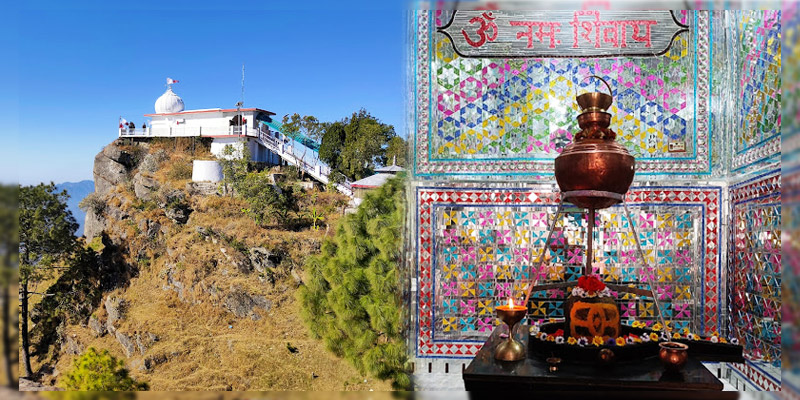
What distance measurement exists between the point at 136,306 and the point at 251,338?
12.8ft

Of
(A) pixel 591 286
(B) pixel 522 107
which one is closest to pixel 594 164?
(A) pixel 591 286

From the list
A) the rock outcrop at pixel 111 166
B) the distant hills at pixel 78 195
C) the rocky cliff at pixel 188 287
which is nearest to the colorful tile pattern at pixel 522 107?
the rocky cliff at pixel 188 287

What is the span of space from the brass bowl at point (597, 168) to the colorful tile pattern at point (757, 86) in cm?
65

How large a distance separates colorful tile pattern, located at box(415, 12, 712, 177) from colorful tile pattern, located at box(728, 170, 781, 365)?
0.46m

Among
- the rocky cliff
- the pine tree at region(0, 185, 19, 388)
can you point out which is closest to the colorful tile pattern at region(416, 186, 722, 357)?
the pine tree at region(0, 185, 19, 388)

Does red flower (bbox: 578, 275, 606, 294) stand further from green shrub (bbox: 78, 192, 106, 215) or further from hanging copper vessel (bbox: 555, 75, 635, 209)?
green shrub (bbox: 78, 192, 106, 215)

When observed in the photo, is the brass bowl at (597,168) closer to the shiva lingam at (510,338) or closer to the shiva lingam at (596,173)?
the shiva lingam at (596,173)

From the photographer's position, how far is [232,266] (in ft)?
47.0

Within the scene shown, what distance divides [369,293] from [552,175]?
3668mm

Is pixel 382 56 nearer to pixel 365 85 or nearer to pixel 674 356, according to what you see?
pixel 365 85

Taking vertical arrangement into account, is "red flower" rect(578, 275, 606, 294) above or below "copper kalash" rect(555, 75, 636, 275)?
below

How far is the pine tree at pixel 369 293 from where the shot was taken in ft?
19.4

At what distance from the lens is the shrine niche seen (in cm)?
288

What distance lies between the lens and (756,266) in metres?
2.56
